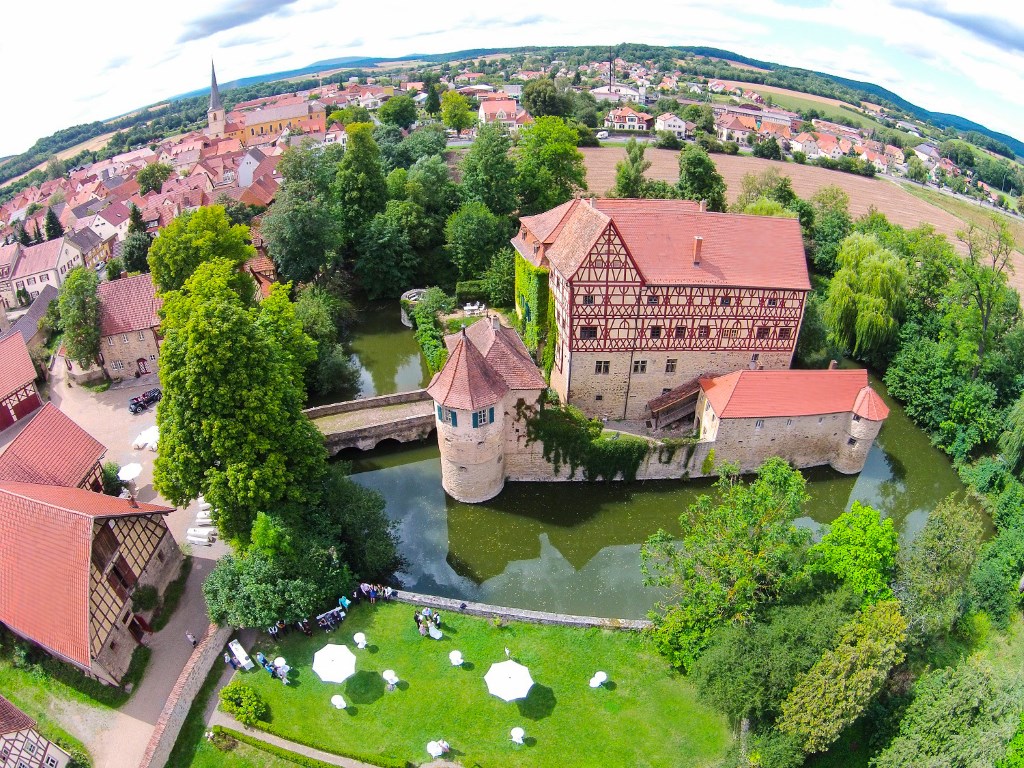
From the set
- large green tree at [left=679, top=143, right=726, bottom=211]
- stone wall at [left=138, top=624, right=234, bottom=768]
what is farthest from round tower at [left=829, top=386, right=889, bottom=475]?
large green tree at [left=679, top=143, right=726, bottom=211]

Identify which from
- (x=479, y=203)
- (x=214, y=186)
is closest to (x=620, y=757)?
(x=479, y=203)

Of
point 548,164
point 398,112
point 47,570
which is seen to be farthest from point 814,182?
point 47,570

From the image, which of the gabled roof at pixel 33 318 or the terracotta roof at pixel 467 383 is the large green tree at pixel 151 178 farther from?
the terracotta roof at pixel 467 383

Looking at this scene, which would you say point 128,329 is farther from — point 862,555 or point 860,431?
point 860,431

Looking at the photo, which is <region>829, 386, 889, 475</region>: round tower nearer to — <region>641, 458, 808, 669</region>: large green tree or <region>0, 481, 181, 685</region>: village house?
<region>641, 458, 808, 669</region>: large green tree

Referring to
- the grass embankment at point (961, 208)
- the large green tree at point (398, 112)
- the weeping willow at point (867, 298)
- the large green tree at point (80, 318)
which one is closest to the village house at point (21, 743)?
the large green tree at point (80, 318)

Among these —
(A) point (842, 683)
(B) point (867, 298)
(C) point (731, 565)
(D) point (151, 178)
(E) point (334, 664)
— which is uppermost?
(B) point (867, 298)

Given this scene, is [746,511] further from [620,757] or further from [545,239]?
[545,239]
